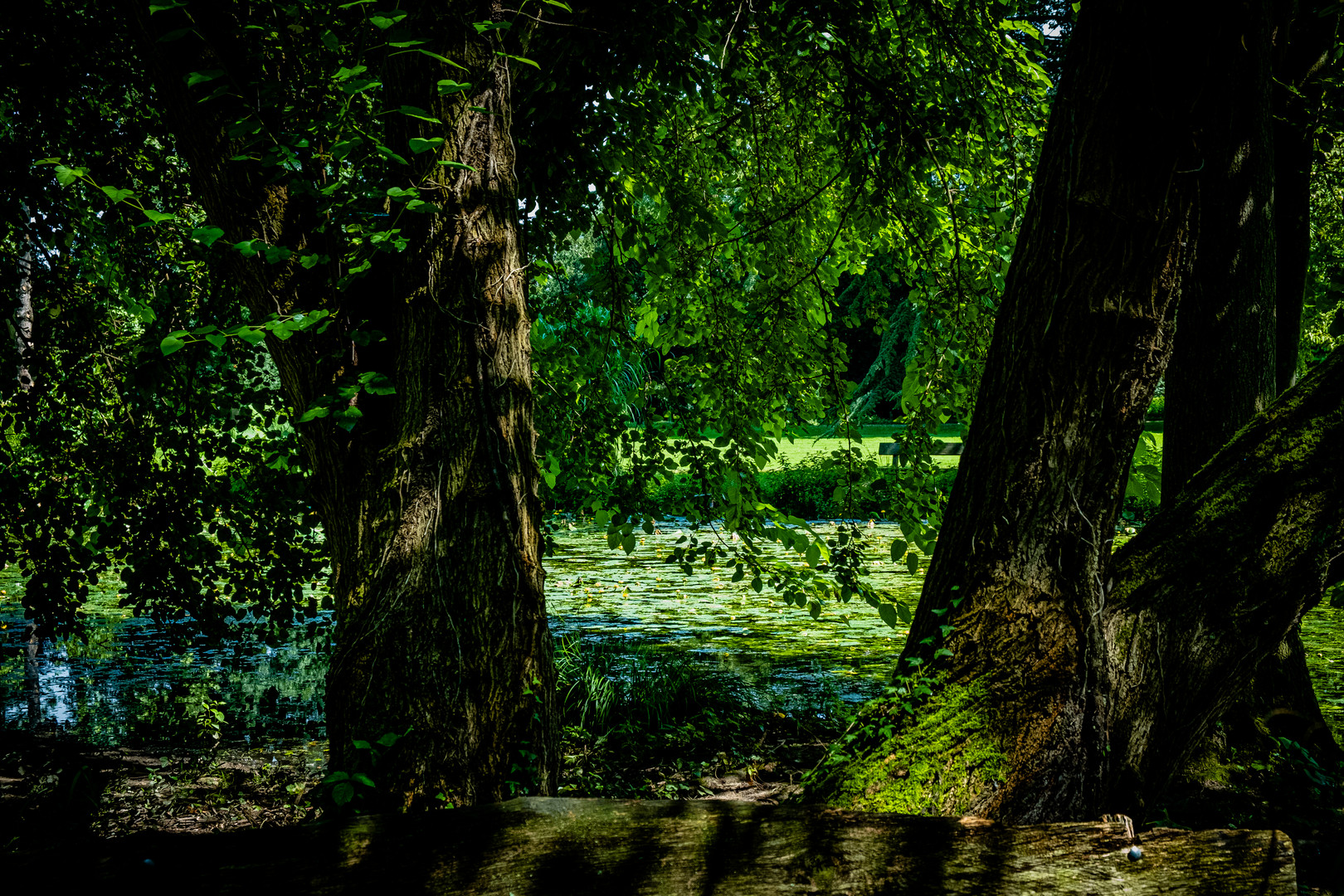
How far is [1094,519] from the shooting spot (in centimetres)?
227

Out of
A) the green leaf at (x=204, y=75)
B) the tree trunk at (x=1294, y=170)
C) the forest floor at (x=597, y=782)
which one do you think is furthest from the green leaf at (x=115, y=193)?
the tree trunk at (x=1294, y=170)

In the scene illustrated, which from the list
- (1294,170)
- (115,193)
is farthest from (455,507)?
(1294,170)

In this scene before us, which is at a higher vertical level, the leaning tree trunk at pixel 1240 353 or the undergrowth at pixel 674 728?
the leaning tree trunk at pixel 1240 353

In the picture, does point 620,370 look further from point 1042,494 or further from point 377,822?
point 377,822

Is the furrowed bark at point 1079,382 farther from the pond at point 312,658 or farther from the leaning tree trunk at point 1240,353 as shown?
the pond at point 312,658

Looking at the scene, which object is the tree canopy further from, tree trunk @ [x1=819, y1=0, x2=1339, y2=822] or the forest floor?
the forest floor

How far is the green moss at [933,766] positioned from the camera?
84.7 inches

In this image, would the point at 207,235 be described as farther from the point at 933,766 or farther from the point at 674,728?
the point at 674,728

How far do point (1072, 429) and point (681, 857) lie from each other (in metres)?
1.52

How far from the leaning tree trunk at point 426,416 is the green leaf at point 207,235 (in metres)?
0.27

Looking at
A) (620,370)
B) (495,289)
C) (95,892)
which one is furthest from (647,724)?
(95,892)

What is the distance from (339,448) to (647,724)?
161 inches

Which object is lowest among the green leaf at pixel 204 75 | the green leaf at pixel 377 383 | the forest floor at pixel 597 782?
the forest floor at pixel 597 782

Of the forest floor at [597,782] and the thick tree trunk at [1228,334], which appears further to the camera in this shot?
the thick tree trunk at [1228,334]
